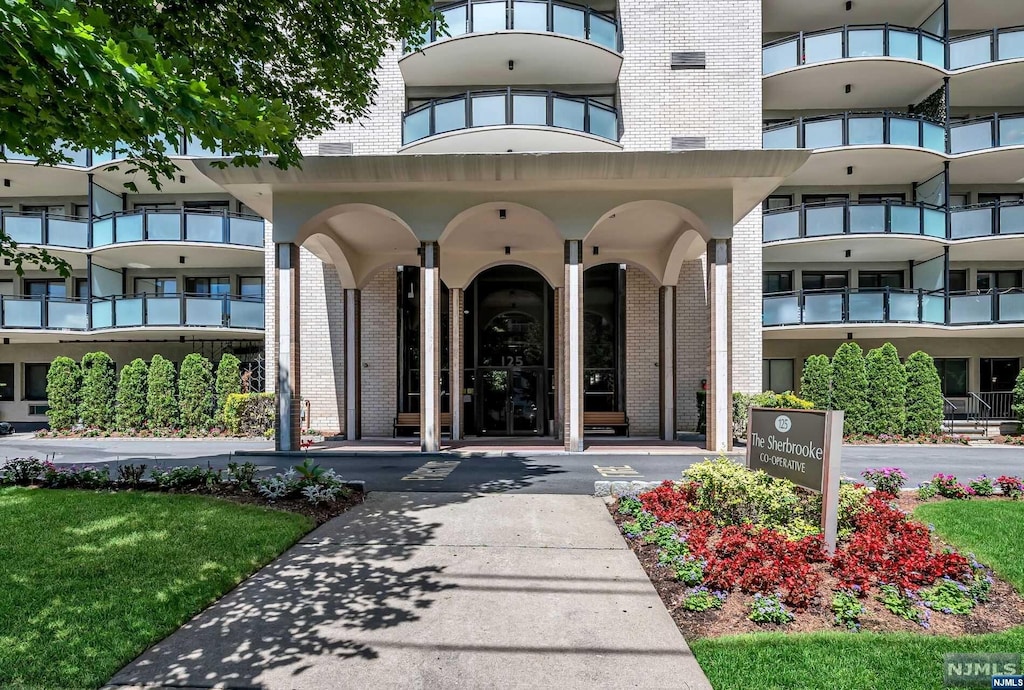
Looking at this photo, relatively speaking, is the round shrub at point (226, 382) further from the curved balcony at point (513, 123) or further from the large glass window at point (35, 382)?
the large glass window at point (35, 382)

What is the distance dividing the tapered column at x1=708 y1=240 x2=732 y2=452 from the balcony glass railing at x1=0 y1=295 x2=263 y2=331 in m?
15.5

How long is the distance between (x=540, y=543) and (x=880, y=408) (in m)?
13.8

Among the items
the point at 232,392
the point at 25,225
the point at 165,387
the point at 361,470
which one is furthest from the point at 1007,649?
the point at 25,225

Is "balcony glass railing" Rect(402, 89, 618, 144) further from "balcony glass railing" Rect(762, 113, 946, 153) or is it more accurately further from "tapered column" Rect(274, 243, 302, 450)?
"balcony glass railing" Rect(762, 113, 946, 153)

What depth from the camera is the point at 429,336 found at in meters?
12.6

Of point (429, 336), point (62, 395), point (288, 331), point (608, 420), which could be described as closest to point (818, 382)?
point (608, 420)

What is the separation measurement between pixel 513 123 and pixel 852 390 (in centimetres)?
1256

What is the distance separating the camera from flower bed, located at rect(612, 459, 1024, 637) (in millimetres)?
4035

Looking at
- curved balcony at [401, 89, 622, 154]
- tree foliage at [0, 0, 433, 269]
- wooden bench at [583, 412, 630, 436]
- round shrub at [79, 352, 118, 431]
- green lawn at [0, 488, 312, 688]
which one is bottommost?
wooden bench at [583, 412, 630, 436]

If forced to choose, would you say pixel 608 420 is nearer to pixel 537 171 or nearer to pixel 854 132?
pixel 537 171

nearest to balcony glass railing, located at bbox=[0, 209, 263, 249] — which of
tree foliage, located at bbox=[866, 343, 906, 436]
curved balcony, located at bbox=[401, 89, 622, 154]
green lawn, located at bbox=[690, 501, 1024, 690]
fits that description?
curved balcony, located at bbox=[401, 89, 622, 154]

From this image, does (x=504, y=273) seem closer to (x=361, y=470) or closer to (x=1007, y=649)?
(x=361, y=470)

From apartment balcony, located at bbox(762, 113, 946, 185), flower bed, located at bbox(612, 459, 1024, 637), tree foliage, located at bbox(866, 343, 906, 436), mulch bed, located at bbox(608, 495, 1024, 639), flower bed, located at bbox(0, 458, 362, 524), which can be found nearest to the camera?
mulch bed, located at bbox(608, 495, 1024, 639)

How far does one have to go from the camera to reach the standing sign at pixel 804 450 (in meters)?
5.29
